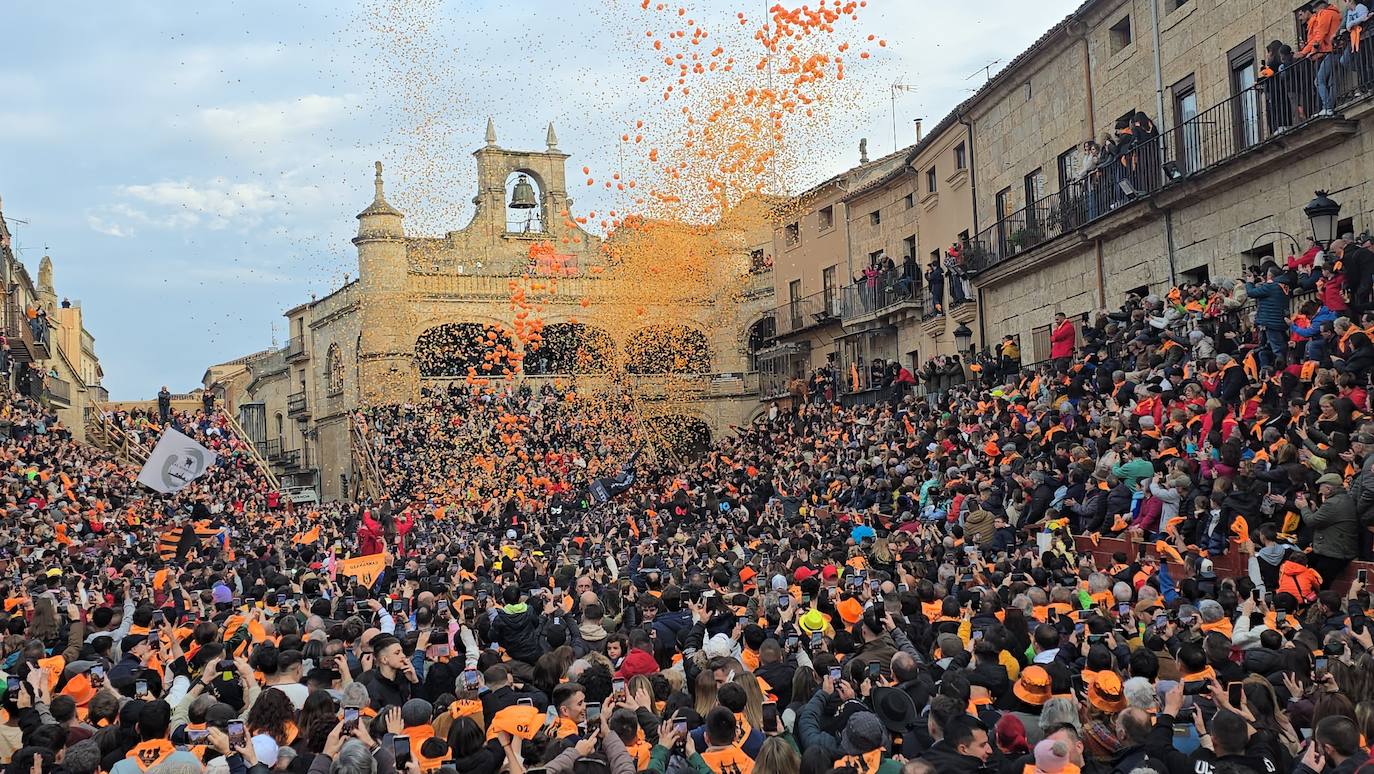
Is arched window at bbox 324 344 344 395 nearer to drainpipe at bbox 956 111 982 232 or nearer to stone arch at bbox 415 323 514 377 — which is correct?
stone arch at bbox 415 323 514 377

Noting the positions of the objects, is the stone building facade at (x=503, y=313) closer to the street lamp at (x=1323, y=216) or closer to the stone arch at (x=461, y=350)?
the stone arch at (x=461, y=350)

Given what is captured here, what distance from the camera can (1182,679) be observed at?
8.15 meters

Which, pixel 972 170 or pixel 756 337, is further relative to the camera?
pixel 756 337

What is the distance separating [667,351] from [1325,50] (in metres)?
37.3

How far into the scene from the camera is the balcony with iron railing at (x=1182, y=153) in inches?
756

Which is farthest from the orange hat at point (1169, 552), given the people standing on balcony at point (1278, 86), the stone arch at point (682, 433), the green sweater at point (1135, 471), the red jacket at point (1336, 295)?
the stone arch at point (682, 433)

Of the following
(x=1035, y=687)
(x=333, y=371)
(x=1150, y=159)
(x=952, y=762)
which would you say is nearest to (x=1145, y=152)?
(x=1150, y=159)

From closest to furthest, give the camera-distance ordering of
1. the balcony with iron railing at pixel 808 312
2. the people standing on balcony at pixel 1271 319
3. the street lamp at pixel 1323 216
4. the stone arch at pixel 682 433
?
the people standing on balcony at pixel 1271 319 < the street lamp at pixel 1323 216 < the balcony with iron railing at pixel 808 312 < the stone arch at pixel 682 433

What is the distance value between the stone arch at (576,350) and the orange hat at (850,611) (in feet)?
139

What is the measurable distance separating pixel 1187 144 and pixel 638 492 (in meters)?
20.4

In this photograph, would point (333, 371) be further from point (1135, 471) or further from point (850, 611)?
point (850, 611)

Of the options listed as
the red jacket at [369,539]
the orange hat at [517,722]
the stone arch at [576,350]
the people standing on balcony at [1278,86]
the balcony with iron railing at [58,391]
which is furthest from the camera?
the stone arch at [576,350]

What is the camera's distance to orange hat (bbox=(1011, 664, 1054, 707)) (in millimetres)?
8148

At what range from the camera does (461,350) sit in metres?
51.7
